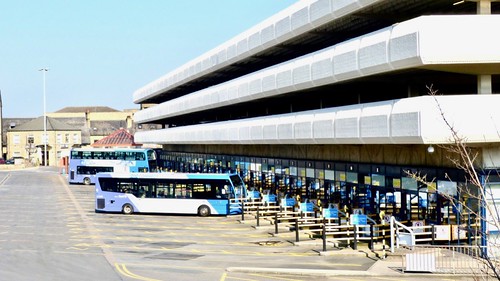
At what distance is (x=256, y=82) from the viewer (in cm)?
4806

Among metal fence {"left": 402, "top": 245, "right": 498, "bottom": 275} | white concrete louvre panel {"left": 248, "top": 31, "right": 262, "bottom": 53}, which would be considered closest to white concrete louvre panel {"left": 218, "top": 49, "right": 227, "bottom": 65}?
white concrete louvre panel {"left": 248, "top": 31, "right": 262, "bottom": 53}

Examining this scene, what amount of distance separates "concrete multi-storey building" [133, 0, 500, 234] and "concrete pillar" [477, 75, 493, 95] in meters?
0.04

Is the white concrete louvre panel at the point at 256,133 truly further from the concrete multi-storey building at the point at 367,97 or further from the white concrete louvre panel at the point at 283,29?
the white concrete louvre panel at the point at 283,29

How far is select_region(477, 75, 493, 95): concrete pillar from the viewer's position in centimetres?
2917

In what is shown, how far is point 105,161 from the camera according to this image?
8238 cm

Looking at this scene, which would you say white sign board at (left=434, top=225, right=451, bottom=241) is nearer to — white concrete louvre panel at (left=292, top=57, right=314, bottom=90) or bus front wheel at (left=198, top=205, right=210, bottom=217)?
white concrete louvre panel at (left=292, top=57, right=314, bottom=90)

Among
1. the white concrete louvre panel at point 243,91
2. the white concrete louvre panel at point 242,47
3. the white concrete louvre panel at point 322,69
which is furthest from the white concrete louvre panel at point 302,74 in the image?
the white concrete louvre panel at point 242,47

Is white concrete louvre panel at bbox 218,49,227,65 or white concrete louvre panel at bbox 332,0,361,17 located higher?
white concrete louvre panel at bbox 218,49,227,65

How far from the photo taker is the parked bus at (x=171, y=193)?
163ft

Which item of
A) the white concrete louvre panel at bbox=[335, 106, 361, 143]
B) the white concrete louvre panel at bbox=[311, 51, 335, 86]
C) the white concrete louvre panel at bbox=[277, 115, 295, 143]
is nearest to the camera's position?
the white concrete louvre panel at bbox=[335, 106, 361, 143]

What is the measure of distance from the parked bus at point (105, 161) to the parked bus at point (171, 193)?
99.8 ft

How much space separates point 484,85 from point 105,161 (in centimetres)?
5818

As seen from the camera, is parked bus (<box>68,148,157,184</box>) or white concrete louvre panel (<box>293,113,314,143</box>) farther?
parked bus (<box>68,148,157,184</box>)

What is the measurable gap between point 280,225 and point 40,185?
160 feet
